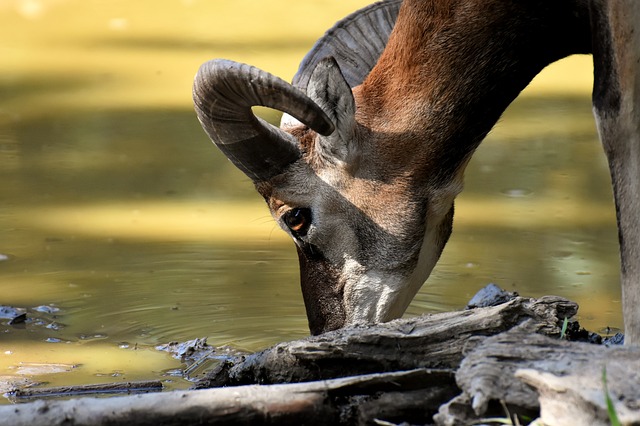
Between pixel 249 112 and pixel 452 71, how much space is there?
79cm

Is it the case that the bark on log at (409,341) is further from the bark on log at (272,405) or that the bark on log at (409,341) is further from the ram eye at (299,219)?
the ram eye at (299,219)

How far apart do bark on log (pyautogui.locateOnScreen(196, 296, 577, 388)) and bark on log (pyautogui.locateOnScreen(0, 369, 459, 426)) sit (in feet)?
0.81

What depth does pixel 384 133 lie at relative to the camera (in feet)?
15.8

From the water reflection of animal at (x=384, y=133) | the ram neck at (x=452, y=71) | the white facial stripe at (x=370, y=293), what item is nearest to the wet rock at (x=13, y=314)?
the water reflection of animal at (x=384, y=133)

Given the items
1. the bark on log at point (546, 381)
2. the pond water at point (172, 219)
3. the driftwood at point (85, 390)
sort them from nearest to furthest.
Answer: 1. the bark on log at point (546, 381)
2. the driftwood at point (85, 390)
3. the pond water at point (172, 219)

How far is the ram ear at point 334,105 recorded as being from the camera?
462cm

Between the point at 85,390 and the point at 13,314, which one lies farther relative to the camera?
the point at 13,314

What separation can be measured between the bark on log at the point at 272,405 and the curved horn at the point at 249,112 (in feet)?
4.47

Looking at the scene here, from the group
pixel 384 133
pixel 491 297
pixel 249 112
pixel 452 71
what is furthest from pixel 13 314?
pixel 452 71

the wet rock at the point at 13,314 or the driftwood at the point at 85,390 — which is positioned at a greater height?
the wet rock at the point at 13,314

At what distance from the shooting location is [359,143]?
190 inches

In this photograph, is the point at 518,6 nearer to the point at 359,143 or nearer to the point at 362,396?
the point at 359,143

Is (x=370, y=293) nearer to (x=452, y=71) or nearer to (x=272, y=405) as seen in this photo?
(x=452, y=71)

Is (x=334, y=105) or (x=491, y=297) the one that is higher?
(x=334, y=105)
